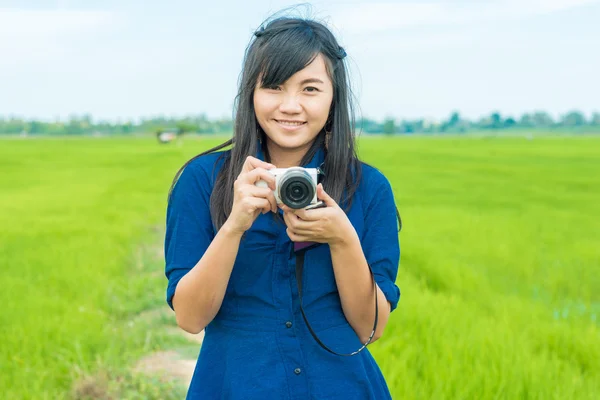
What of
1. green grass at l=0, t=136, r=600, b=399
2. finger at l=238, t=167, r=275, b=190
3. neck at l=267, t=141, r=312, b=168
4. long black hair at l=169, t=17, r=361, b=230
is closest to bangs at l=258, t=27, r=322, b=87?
long black hair at l=169, t=17, r=361, b=230

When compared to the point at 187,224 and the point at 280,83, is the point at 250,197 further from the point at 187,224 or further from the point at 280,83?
the point at 280,83

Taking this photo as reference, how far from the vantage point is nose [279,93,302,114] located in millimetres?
1613

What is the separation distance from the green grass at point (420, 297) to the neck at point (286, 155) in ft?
5.46

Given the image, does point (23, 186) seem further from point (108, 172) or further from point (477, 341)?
point (477, 341)

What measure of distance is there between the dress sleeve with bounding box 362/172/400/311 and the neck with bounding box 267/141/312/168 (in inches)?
7.3

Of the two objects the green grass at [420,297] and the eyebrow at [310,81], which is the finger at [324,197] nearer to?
the eyebrow at [310,81]

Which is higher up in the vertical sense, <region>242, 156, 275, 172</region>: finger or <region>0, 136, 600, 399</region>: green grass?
<region>242, 156, 275, 172</region>: finger

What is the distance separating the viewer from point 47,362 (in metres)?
3.71

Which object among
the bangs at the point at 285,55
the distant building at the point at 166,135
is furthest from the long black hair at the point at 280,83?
the distant building at the point at 166,135

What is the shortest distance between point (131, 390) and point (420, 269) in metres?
3.43

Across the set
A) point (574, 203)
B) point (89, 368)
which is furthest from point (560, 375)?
point (574, 203)

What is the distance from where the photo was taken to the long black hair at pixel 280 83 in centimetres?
163

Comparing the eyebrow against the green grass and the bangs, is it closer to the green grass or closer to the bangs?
the bangs

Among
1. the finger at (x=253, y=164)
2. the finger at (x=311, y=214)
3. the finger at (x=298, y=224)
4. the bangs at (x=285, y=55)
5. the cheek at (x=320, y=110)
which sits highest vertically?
the bangs at (x=285, y=55)
